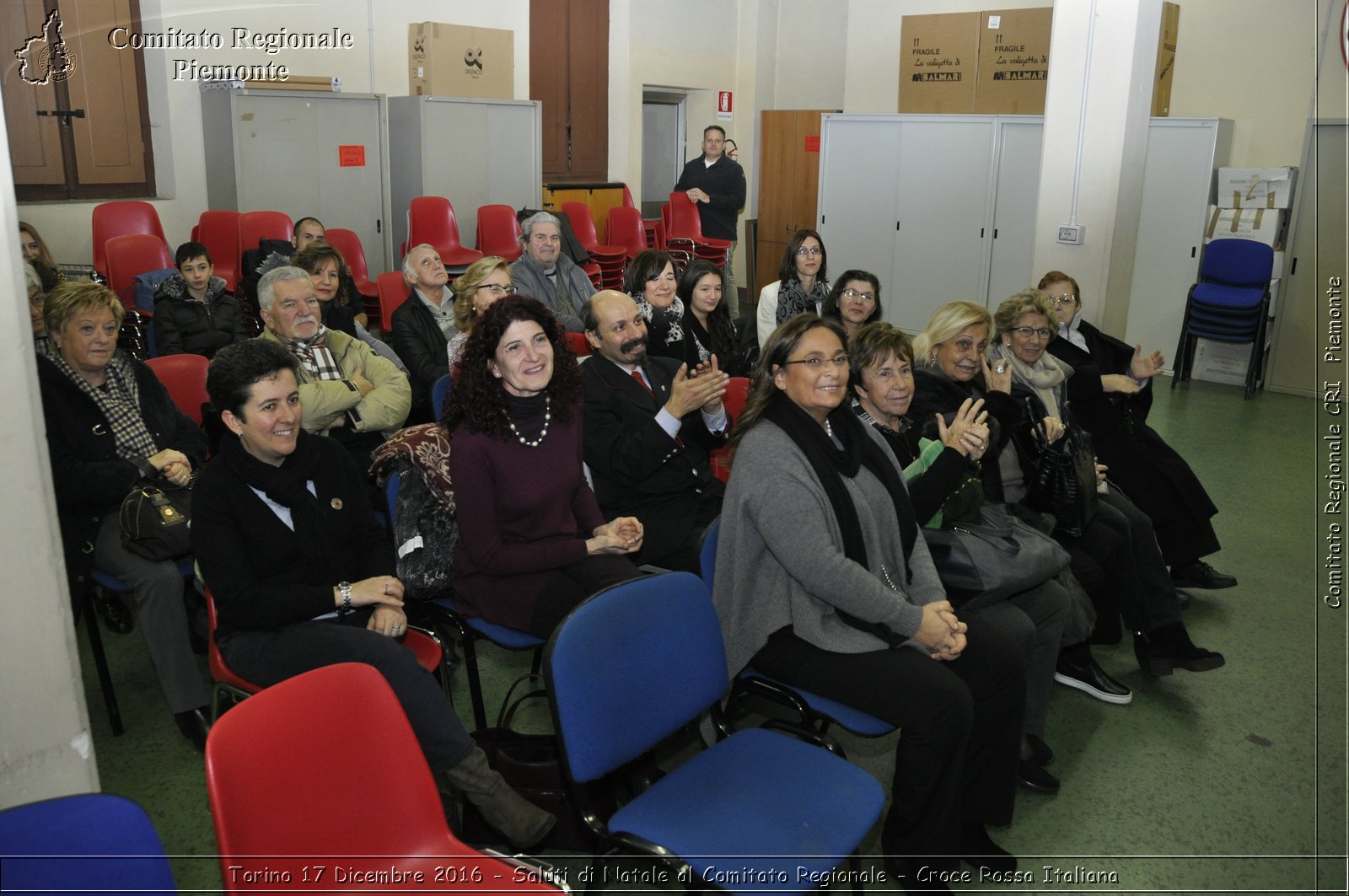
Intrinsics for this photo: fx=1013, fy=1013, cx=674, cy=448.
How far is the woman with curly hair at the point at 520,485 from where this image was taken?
2.65 m

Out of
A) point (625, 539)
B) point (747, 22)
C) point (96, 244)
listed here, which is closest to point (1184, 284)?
point (747, 22)

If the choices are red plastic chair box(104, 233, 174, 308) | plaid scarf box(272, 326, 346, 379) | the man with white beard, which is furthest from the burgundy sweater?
red plastic chair box(104, 233, 174, 308)

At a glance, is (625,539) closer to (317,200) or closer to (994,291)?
(317,200)

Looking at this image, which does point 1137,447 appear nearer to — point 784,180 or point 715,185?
point 715,185

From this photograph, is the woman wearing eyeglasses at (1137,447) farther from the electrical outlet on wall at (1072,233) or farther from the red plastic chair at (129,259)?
the red plastic chair at (129,259)

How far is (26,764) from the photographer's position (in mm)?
2125

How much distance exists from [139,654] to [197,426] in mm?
818

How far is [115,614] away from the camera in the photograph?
3.65 meters

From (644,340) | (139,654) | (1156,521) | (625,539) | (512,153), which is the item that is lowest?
(139,654)

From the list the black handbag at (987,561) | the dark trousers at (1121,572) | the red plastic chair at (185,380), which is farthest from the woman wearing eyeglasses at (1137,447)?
the red plastic chair at (185,380)

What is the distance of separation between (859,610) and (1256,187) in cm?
681

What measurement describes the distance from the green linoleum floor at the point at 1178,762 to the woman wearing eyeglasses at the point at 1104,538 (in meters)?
0.12

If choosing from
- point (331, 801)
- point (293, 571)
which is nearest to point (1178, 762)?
point (331, 801)

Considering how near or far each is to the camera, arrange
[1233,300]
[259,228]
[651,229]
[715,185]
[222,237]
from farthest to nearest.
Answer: [651,229], [715,185], [1233,300], [222,237], [259,228]
